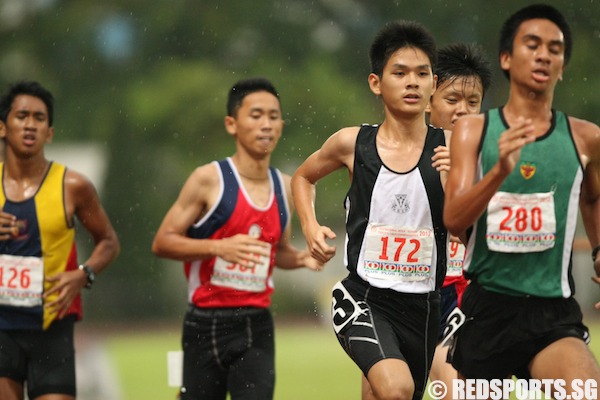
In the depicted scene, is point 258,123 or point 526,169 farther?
point 258,123

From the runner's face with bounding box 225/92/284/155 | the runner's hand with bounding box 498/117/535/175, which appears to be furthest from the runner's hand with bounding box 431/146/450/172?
the runner's face with bounding box 225/92/284/155

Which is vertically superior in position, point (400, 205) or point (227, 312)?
point (400, 205)

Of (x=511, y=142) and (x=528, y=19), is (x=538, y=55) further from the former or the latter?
(x=511, y=142)

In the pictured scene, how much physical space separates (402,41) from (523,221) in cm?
144

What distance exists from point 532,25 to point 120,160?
15469 mm

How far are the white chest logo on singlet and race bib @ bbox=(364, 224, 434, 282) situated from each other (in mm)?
79

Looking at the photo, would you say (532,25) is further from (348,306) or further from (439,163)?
(348,306)

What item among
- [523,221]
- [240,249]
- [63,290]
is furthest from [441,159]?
[63,290]

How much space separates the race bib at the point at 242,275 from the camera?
7277 mm

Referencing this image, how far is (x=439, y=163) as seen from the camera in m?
5.68

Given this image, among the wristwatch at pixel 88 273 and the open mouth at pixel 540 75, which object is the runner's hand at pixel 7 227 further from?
the open mouth at pixel 540 75

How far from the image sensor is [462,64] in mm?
6844

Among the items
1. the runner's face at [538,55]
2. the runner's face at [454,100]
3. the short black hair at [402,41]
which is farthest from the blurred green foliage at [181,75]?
the runner's face at [538,55]

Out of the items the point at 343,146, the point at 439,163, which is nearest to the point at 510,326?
the point at 439,163
